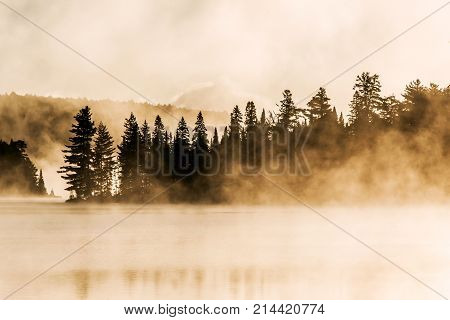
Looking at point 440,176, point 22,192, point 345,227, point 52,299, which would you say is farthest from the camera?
point 22,192

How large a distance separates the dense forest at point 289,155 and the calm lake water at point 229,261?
25341mm

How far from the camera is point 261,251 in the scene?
22469 mm

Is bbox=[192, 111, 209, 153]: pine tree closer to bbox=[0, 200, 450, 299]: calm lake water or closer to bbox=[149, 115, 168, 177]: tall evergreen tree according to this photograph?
bbox=[149, 115, 168, 177]: tall evergreen tree

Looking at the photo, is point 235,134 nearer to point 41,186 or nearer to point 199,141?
point 199,141

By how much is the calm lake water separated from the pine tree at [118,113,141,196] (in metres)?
30.3

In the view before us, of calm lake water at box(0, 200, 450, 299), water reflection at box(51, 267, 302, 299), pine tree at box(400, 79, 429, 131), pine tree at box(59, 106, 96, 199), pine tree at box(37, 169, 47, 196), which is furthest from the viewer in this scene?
pine tree at box(37, 169, 47, 196)

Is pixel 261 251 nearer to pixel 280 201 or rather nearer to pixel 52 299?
pixel 52 299

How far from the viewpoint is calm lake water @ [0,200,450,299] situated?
15844mm

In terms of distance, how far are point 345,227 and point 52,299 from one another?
1781cm

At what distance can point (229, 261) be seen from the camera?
2017 cm

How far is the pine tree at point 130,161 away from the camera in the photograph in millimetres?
62875

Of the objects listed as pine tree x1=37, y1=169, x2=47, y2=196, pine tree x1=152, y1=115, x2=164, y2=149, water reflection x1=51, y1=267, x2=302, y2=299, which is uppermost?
pine tree x1=152, y1=115, x2=164, y2=149

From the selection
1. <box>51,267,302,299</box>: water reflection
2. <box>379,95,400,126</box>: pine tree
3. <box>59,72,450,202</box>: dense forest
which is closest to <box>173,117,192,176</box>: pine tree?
<box>59,72,450,202</box>: dense forest
